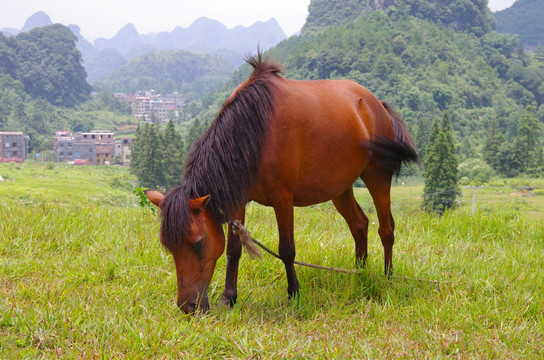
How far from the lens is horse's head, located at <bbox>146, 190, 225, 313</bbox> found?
3014 mm

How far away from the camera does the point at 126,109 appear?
132 m

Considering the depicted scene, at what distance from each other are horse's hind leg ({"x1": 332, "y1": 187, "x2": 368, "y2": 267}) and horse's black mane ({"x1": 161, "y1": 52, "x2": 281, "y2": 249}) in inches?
48.7

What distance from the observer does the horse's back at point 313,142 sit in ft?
11.0

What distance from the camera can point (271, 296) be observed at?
144 inches

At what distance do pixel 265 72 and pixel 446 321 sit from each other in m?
2.02

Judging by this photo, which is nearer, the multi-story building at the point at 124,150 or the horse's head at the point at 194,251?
the horse's head at the point at 194,251

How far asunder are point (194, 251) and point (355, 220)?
5.61 ft

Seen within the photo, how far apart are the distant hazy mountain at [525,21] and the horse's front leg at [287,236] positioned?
18465 cm

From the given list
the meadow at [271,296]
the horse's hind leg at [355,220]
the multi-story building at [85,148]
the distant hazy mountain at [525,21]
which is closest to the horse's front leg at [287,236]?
the meadow at [271,296]

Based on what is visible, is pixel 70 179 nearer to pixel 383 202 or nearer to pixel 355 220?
pixel 355 220

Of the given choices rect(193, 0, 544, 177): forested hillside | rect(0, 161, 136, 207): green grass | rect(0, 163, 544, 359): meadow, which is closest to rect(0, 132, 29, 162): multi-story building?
rect(0, 161, 136, 207): green grass

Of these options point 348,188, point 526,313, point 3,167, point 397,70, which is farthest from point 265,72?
point 397,70

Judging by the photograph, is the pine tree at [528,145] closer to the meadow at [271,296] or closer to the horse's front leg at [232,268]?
the meadow at [271,296]

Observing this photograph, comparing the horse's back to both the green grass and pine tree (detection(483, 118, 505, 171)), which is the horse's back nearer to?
the green grass
